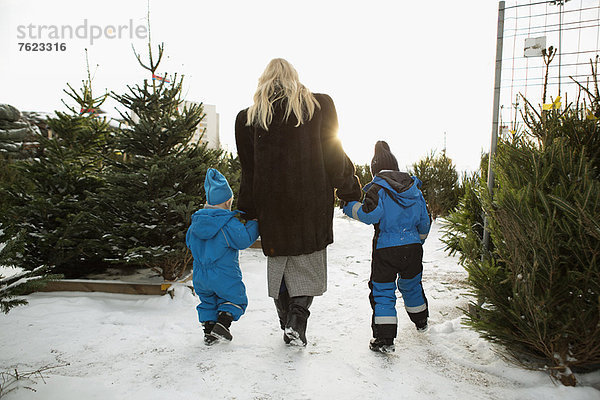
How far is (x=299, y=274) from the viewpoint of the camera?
2789 millimetres

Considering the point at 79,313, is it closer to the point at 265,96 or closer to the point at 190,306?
the point at 190,306

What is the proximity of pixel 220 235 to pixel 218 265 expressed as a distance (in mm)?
244

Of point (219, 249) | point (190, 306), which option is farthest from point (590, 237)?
point (190, 306)

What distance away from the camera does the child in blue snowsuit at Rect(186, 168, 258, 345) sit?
2838 millimetres

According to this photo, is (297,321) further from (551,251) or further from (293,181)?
(551,251)

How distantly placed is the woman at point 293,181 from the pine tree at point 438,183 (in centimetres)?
995

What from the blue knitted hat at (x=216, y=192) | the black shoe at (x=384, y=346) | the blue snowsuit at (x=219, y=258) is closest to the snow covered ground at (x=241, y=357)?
the black shoe at (x=384, y=346)

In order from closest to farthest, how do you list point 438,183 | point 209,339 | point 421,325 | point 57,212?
point 209,339
point 421,325
point 57,212
point 438,183

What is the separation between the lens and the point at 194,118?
4.58m

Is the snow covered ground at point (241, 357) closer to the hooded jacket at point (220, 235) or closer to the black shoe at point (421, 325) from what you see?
the black shoe at point (421, 325)

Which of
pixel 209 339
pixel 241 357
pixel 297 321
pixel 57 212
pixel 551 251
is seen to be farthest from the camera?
pixel 57 212

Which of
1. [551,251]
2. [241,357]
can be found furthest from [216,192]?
[551,251]

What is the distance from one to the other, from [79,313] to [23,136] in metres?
21.1

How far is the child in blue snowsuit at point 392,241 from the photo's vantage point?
9.45 ft
